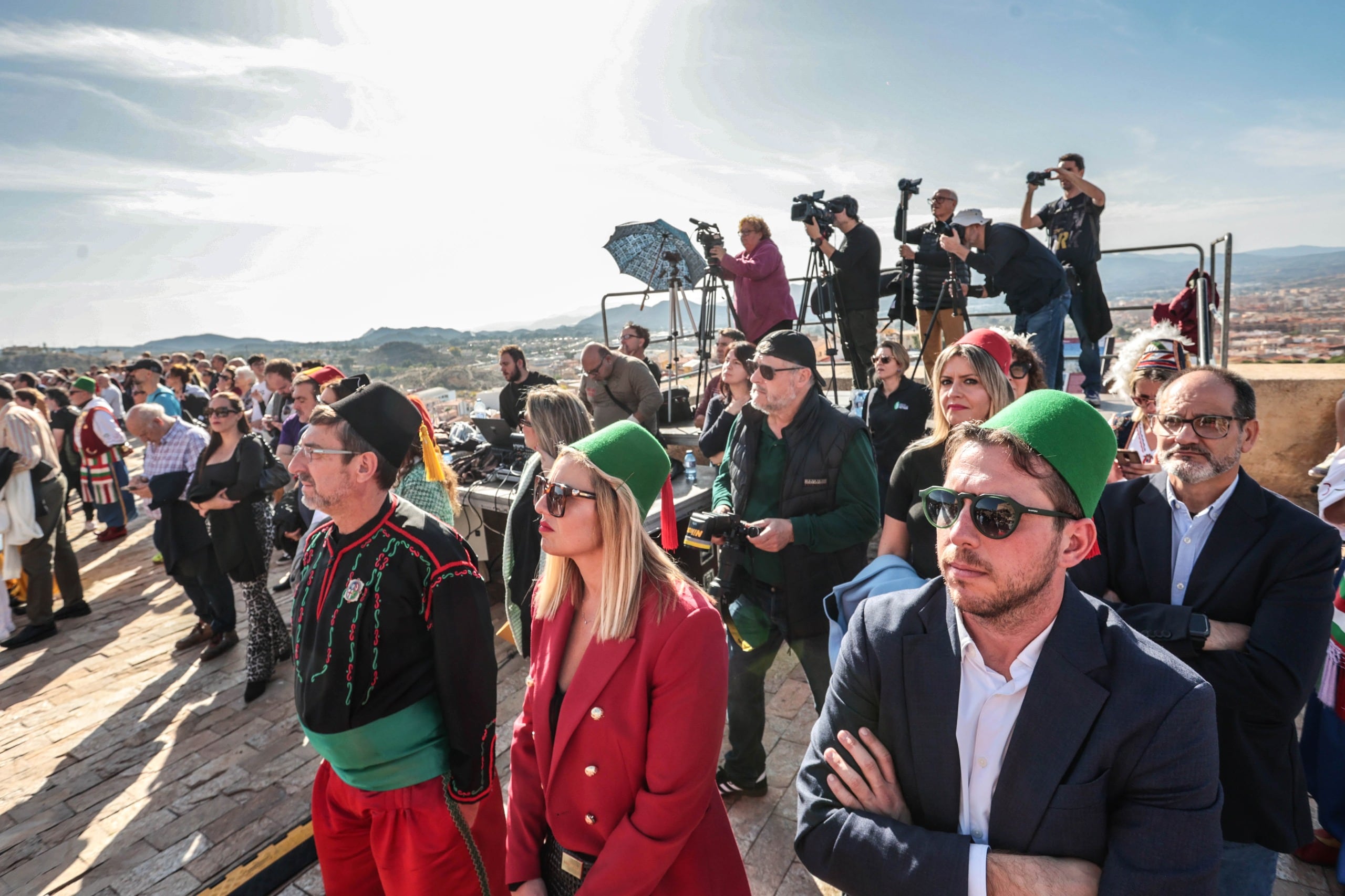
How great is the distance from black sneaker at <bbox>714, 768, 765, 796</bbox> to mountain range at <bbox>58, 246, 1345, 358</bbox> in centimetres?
545

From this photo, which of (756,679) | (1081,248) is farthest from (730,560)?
(1081,248)

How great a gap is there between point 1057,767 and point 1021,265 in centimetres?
544

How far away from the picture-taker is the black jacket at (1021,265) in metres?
5.57

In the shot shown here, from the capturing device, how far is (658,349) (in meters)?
11.7

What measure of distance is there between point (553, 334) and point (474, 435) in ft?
109

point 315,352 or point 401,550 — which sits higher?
point 315,352

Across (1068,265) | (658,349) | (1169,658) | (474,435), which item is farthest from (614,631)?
(658,349)

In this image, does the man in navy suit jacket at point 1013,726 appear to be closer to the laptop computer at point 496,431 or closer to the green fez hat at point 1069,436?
the green fez hat at point 1069,436

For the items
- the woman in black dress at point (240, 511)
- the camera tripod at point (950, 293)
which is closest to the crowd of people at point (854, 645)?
the woman in black dress at point (240, 511)

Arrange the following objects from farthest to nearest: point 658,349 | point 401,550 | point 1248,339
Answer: point 658,349 < point 1248,339 < point 401,550

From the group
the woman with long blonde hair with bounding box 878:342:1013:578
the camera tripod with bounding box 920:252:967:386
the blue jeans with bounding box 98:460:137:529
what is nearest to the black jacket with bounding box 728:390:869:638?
the woman with long blonde hair with bounding box 878:342:1013:578

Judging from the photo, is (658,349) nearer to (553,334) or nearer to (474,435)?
(474,435)

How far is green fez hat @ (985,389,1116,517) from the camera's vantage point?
4.34ft

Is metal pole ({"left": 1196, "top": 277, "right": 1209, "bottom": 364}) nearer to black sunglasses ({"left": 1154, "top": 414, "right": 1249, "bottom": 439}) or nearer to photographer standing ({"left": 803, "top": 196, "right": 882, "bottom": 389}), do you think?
photographer standing ({"left": 803, "top": 196, "right": 882, "bottom": 389})
